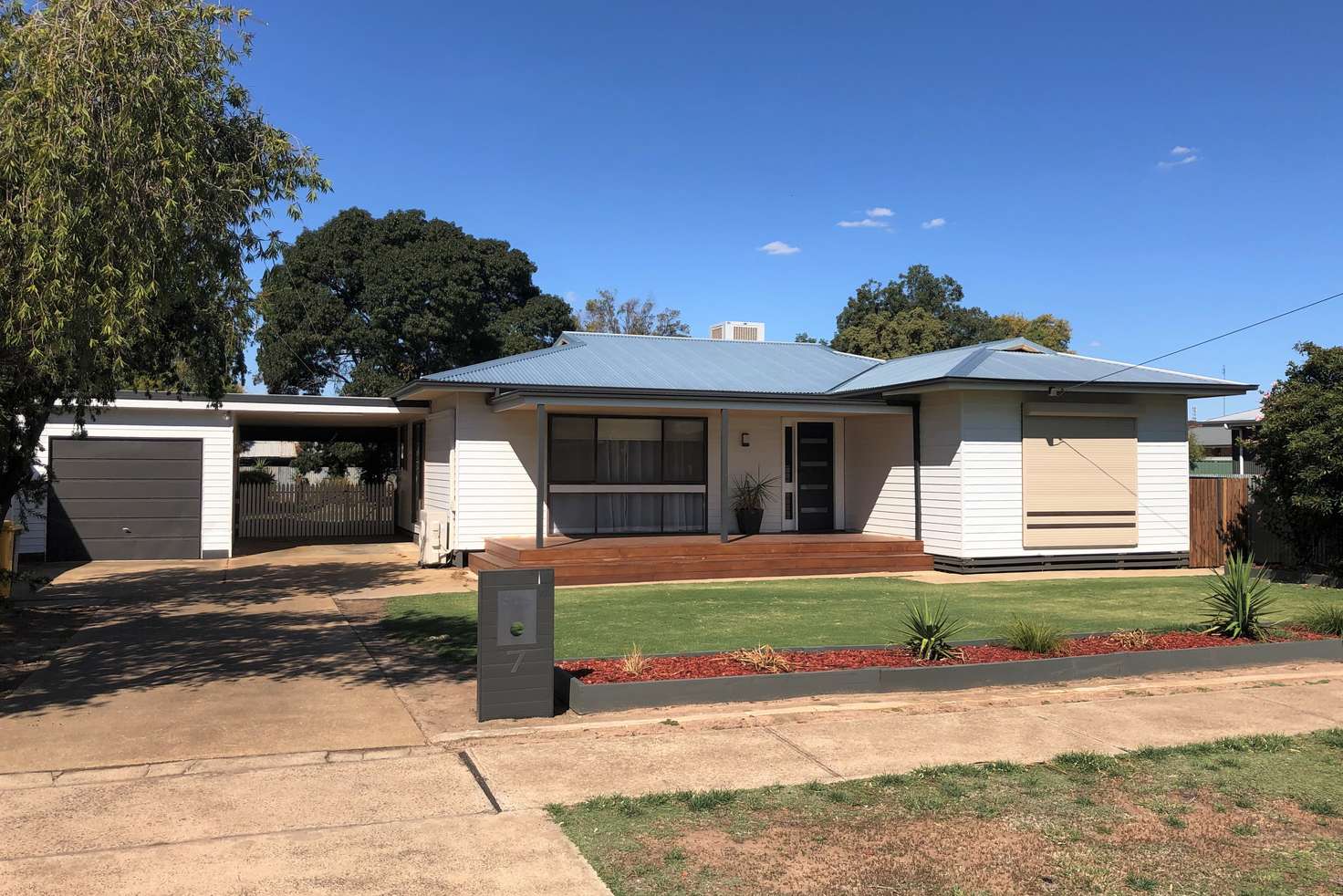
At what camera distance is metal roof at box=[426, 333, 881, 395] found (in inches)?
655

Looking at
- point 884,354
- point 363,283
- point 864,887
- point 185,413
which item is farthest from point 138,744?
point 884,354

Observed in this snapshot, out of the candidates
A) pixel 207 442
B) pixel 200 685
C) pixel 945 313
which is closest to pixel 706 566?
pixel 200 685

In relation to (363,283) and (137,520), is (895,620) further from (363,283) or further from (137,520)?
(363,283)

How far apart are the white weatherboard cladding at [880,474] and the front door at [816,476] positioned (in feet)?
1.09

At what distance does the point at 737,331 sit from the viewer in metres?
23.3

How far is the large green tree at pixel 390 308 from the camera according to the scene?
1355 inches

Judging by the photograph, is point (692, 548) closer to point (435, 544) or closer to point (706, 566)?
point (706, 566)

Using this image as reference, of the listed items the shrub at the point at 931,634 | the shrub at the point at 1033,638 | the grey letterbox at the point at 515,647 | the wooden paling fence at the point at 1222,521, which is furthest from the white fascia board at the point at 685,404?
the grey letterbox at the point at 515,647

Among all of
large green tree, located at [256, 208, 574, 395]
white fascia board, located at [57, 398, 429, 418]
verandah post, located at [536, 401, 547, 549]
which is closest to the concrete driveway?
verandah post, located at [536, 401, 547, 549]

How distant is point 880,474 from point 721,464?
3.36 m

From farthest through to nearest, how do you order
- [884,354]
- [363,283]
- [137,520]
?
[884,354], [363,283], [137,520]

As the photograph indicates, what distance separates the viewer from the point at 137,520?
18531 millimetres

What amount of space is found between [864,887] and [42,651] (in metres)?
8.55

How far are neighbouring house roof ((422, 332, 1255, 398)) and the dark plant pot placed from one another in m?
2.31
